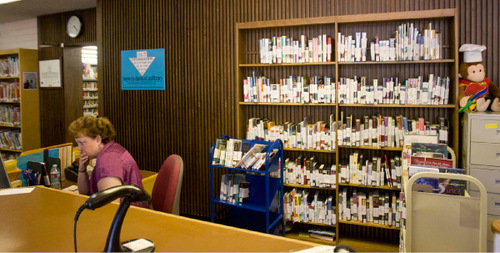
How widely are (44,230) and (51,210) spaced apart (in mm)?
303

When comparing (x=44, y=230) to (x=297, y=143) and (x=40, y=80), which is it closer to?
(x=297, y=143)

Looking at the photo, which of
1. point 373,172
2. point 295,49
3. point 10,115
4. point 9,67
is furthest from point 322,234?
point 9,67

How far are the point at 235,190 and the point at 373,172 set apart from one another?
1.43 metres

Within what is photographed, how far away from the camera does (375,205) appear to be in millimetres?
3881

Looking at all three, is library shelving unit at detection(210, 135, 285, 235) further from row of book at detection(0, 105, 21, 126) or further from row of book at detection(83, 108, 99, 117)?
row of book at detection(0, 105, 21, 126)

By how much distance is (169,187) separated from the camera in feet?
9.00

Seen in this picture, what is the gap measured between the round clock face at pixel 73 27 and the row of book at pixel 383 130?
475 centimetres

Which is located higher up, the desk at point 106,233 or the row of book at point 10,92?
the row of book at point 10,92

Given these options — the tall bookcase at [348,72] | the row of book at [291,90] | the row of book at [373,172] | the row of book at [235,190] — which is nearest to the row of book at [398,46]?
the tall bookcase at [348,72]

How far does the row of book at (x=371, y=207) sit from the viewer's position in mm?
3816

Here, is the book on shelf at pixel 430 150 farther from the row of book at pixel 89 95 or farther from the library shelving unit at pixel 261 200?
the row of book at pixel 89 95

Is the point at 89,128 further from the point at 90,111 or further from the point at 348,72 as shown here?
the point at 90,111

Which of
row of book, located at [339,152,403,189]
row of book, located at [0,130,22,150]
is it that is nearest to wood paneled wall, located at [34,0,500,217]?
row of book, located at [339,152,403,189]

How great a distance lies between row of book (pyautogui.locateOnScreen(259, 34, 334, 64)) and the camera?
4004 mm
